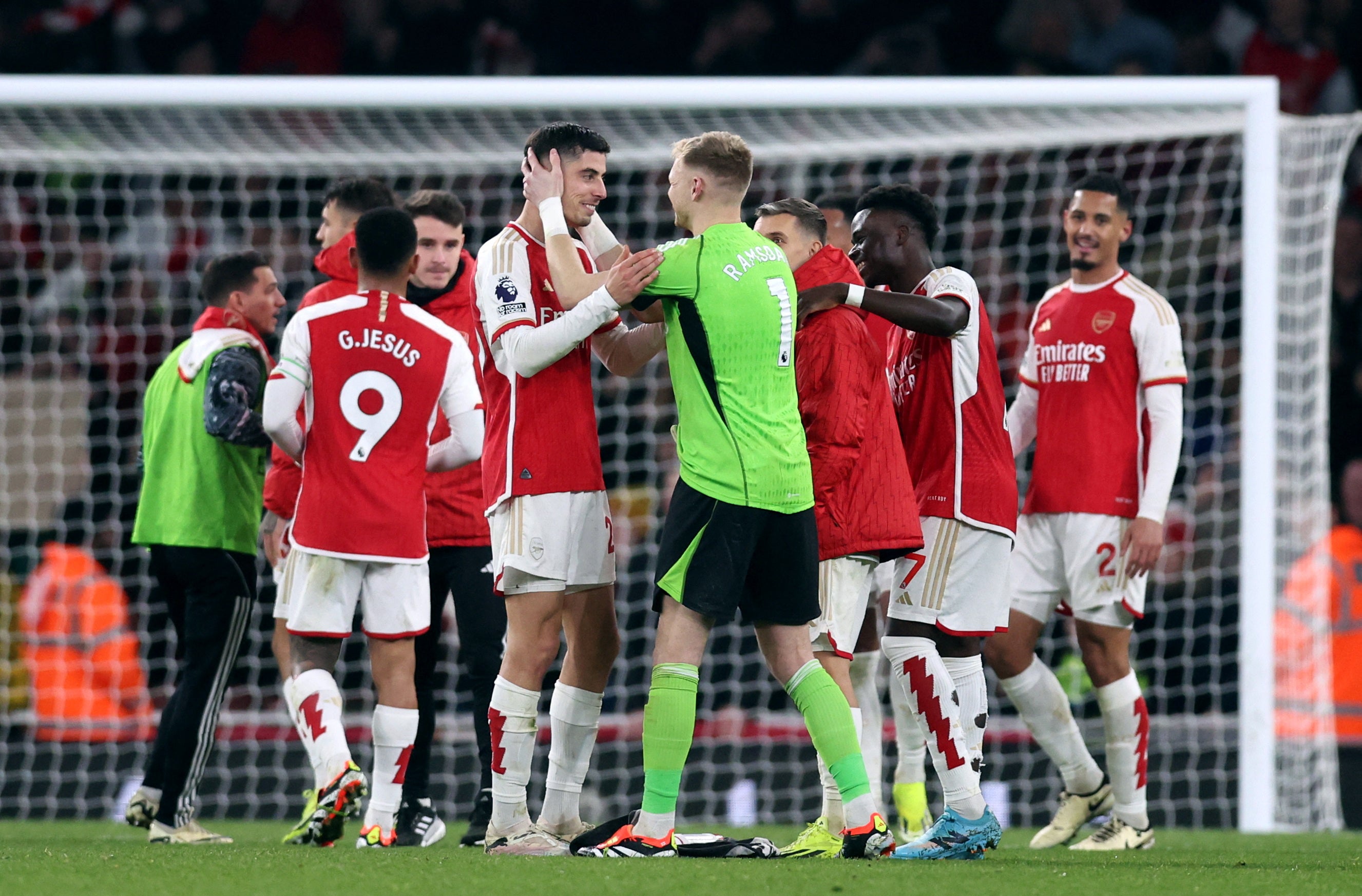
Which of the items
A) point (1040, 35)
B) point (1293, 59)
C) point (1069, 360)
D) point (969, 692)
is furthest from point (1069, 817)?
point (1293, 59)

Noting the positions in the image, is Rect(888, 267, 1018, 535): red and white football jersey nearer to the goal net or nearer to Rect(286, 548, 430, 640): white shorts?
Rect(286, 548, 430, 640): white shorts

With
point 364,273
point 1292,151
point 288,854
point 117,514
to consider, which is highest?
point 1292,151

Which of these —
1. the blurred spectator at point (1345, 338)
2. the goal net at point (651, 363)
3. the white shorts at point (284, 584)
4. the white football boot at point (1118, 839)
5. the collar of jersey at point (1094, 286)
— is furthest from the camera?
the blurred spectator at point (1345, 338)

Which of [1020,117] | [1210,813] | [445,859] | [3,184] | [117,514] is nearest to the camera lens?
[445,859]

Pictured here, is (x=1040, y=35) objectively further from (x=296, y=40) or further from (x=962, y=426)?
(x=962, y=426)

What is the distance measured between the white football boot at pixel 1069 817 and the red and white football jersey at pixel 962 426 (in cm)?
132

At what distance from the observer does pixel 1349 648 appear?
25.0 ft

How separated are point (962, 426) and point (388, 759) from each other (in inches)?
77.6

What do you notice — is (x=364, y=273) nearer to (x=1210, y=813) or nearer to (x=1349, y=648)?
(x=1210, y=813)

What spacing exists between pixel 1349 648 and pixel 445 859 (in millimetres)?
5209

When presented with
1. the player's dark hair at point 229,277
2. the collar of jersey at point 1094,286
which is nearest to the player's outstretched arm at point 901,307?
the collar of jersey at point 1094,286

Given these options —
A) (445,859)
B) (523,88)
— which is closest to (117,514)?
(523,88)

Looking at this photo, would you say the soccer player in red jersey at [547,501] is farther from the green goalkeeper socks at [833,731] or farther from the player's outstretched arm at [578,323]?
the green goalkeeper socks at [833,731]

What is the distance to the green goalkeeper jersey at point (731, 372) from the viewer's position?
4.00 metres
